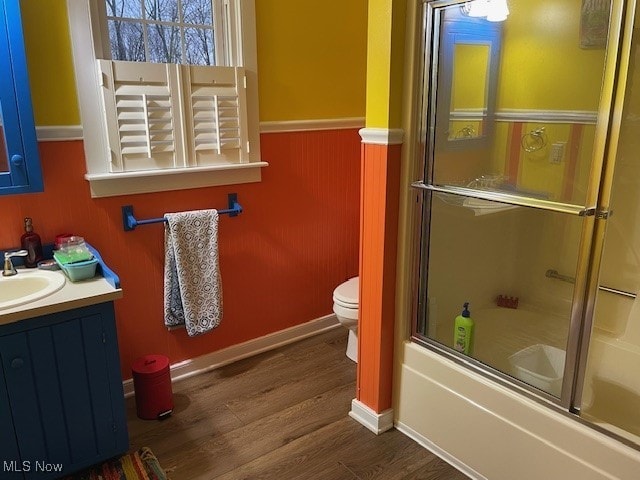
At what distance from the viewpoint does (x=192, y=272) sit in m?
2.43

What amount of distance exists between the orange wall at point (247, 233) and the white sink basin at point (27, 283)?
198 mm

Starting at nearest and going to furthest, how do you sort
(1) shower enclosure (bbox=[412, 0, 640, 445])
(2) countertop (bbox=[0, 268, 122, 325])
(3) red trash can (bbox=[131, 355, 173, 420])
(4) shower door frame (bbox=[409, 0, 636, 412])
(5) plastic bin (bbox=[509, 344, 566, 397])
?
(4) shower door frame (bbox=[409, 0, 636, 412]) < (2) countertop (bbox=[0, 268, 122, 325]) < (5) plastic bin (bbox=[509, 344, 566, 397]) < (1) shower enclosure (bbox=[412, 0, 640, 445]) < (3) red trash can (bbox=[131, 355, 173, 420])

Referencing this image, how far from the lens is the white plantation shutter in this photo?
2.13 metres

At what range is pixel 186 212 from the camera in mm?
2383

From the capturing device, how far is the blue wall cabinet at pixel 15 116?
1743 mm

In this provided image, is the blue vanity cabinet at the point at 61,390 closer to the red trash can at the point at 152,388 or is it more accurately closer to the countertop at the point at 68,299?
the countertop at the point at 68,299

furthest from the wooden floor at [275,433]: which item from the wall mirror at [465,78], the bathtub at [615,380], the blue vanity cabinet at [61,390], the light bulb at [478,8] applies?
the light bulb at [478,8]

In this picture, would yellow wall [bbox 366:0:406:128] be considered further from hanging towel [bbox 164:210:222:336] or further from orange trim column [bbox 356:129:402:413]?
hanging towel [bbox 164:210:222:336]

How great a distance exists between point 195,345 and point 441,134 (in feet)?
5.33

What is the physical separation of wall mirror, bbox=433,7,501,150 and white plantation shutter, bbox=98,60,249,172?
3.32ft

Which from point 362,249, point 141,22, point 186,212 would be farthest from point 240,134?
point 362,249

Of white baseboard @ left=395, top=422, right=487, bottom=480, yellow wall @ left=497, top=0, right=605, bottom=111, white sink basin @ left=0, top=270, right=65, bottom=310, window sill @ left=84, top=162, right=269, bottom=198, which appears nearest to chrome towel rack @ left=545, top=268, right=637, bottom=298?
yellow wall @ left=497, top=0, right=605, bottom=111

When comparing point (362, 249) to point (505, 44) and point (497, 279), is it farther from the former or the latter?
point (505, 44)

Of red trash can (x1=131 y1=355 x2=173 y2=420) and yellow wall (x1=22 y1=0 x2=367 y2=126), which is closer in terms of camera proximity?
yellow wall (x1=22 y1=0 x2=367 y2=126)
